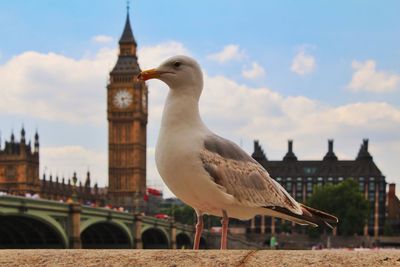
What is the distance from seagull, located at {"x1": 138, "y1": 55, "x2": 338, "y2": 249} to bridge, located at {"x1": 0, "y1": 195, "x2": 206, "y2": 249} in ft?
86.8

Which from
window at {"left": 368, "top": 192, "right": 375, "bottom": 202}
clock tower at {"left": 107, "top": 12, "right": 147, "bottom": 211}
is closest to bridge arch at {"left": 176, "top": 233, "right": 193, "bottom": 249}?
clock tower at {"left": 107, "top": 12, "right": 147, "bottom": 211}

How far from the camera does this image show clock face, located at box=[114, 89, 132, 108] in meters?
93.7

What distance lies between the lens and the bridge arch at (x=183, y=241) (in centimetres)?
6469

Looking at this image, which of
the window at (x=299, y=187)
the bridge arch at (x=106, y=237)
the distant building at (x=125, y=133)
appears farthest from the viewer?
the distant building at (x=125, y=133)

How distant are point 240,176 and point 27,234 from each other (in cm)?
3798

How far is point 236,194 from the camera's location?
3.52 meters

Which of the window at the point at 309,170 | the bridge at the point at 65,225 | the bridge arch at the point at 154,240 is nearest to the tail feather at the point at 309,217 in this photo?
the bridge at the point at 65,225

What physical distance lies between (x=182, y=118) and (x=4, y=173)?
71863 millimetres

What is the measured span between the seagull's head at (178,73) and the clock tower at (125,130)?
89.2m

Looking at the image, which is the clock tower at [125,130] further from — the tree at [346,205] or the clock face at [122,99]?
the tree at [346,205]

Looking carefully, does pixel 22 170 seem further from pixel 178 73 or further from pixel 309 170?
pixel 178 73

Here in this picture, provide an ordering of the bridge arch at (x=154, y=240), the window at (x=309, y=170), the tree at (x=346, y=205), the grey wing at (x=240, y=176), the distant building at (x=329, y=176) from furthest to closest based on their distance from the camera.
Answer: the window at (x=309, y=170)
the distant building at (x=329, y=176)
the tree at (x=346, y=205)
the bridge arch at (x=154, y=240)
the grey wing at (x=240, y=176)

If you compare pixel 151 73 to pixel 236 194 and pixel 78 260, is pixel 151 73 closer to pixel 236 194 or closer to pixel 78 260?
pixel 236 194

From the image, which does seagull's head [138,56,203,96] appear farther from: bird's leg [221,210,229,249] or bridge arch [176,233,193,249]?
bridge arch [176,233,193,249]
